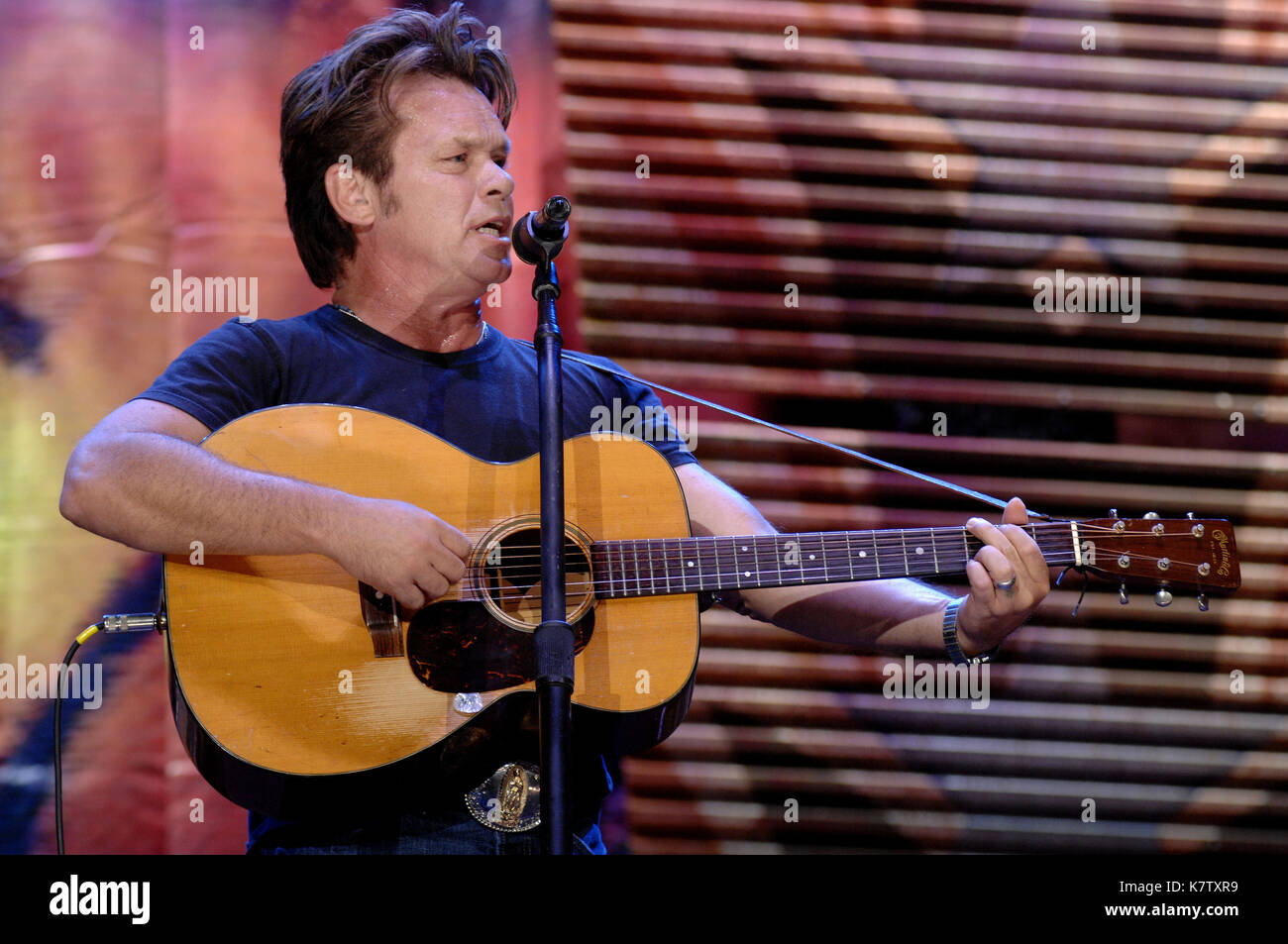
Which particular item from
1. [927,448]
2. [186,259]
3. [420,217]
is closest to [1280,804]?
[927,448]

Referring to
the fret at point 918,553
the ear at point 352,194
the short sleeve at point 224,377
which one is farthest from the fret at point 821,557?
the ear at point 352,194

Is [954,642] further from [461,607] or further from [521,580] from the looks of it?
[461,607]

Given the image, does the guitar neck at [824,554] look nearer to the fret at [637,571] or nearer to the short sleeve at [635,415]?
the fret at [637,571]

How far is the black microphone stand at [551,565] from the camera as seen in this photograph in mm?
1966

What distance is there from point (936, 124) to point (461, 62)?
188 centimetres

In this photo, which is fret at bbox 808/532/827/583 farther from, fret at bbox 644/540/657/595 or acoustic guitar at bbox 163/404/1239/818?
fret at bbox 644/540/657/595

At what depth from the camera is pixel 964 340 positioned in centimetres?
417

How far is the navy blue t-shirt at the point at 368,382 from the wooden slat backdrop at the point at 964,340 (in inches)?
46.5

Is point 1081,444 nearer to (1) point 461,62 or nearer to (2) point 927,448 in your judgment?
(2) point 927,448

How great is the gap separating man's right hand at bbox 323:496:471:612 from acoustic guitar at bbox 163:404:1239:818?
2.8 inches

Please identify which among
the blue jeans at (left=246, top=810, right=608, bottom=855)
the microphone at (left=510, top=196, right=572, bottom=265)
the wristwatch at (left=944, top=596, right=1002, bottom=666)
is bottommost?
the blue jeans at (left=246, top=810, right=608, bottom=855)

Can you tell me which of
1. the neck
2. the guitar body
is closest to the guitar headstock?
the guitar body

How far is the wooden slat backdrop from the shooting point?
4043 millimetres

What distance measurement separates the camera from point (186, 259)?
3.49 meters
